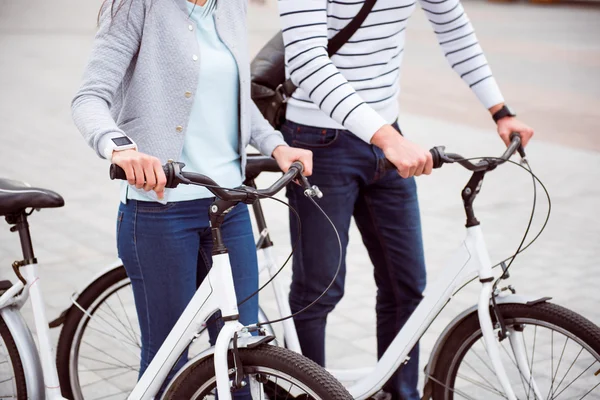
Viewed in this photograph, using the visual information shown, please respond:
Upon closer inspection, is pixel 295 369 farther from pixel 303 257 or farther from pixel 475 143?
pixel 475 143

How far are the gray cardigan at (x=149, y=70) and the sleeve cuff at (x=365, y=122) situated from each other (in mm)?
336

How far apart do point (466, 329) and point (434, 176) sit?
4970mm

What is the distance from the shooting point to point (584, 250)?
5.89 m

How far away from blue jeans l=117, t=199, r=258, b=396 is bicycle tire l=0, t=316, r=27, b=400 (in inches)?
19.0

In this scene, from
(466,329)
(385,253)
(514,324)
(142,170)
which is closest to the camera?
(142,170)

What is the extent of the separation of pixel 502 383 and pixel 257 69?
1341mm

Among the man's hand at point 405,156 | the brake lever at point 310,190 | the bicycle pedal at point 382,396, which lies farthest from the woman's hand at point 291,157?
the bicycle pedal at point 382,396

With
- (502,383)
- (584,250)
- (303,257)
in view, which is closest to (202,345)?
(303,257)

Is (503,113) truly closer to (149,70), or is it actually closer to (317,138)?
(317,138)

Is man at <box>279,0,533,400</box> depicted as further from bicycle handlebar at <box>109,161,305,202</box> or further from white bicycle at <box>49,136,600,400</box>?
bicycle handlebar at <box>109,161,305,202</box>

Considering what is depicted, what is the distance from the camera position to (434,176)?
7.70m

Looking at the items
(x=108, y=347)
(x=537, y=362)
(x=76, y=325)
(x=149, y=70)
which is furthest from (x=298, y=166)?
(x=108, y=347)

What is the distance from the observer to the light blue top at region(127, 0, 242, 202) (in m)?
2.45

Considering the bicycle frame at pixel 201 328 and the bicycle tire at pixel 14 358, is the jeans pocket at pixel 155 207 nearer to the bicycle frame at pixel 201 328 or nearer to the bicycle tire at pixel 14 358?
the bicycle frame at pixel 201 328
